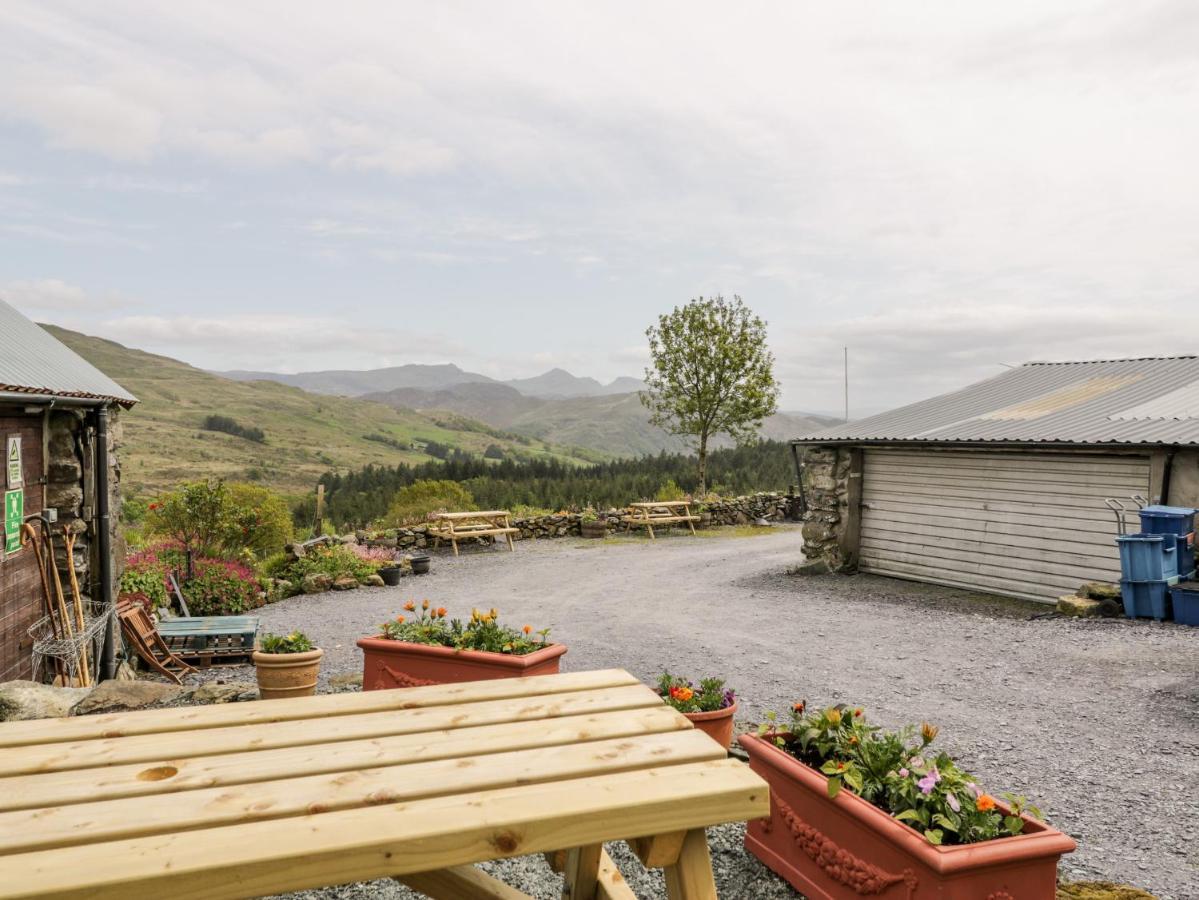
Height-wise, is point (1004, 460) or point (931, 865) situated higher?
point (1004, 460)

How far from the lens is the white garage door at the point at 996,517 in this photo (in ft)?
35.4

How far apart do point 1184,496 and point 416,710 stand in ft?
35.2

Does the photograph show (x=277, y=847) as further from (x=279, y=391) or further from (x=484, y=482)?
(x=279, y=391)

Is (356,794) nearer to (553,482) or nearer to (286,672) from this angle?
(286,672)

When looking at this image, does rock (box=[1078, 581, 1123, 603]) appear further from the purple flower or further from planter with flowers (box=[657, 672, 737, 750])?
the purple flower

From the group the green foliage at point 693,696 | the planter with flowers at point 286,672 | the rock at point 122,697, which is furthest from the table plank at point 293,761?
the planter with flowers at point 286,672

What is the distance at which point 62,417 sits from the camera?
24.5 ft

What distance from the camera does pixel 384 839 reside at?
178 centimetres

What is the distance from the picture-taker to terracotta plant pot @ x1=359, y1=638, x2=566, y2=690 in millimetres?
5074

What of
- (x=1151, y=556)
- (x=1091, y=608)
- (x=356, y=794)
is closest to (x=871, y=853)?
(x=356, y=794)

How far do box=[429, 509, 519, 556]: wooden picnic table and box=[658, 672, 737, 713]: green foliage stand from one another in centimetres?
1232

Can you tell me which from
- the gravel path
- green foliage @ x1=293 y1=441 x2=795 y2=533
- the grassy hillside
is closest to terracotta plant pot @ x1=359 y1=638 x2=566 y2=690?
the gravel path

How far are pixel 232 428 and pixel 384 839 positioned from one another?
87.2m

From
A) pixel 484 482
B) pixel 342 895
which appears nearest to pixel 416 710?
pixel 342 895
